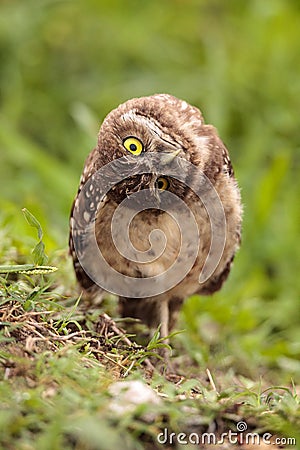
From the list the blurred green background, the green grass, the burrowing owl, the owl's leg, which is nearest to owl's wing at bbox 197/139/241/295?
the burrowing owl

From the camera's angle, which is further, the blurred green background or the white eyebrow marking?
the blurred green background

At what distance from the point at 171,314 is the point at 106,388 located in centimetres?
159

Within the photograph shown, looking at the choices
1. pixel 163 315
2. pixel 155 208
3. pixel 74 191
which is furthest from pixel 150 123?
pixel 74 191

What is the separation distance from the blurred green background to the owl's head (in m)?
1.40

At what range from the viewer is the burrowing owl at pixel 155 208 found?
3.43 metres

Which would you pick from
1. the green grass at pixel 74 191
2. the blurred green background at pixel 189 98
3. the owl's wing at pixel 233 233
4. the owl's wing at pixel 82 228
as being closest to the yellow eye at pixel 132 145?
the owl's wing at pixel 82 228

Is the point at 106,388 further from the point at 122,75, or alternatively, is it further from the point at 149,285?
the point at 122,75

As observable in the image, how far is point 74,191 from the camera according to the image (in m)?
6.08

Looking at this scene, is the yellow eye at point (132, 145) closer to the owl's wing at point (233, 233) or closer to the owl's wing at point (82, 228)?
A: the owl's wing at point (82, 228)

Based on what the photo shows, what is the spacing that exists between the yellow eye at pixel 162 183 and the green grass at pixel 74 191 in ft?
1.99

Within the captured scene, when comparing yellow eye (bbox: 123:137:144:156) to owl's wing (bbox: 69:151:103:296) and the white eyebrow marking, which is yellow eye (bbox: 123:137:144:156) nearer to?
the white eyebrow marking

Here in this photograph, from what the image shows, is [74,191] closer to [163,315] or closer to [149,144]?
[163,315]

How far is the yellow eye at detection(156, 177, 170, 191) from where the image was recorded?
3.46 metres

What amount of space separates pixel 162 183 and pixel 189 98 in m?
4.10
